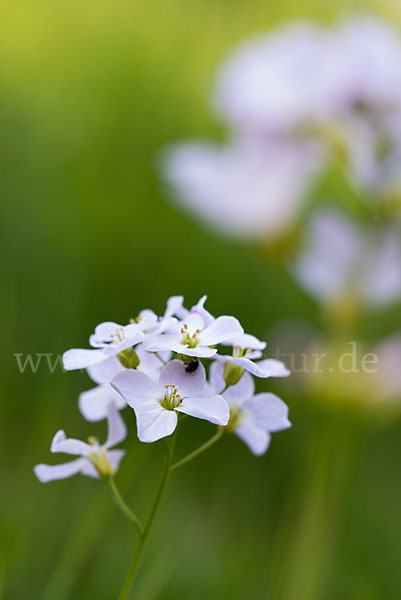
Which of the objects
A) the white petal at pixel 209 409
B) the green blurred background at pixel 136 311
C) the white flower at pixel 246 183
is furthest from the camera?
the white flower at pixel 246 183

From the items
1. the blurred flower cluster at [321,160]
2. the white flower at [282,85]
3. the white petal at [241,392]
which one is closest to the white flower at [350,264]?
the blurred flower cluster at [321,160]

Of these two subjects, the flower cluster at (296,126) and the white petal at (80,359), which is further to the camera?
the flower cluster at (296,126)

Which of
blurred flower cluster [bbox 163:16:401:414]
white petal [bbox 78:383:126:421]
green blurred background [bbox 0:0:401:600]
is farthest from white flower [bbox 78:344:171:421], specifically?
blurred flower cluster [bbox 163:16:401:414]

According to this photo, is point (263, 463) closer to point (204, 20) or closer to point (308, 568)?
point (308, 568)

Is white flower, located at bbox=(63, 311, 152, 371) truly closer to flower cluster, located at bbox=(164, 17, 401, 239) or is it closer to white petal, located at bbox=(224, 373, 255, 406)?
white petal, located at bbox=(224, 373, 255, 406)

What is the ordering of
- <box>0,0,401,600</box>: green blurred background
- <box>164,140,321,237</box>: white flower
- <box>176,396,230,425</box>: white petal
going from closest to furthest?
1. <box>176,396,230,425</box>: white petal
2. <box>0,0,401,600</box>: green blurred background
3. <box>164,140,321,237</box>: white flower

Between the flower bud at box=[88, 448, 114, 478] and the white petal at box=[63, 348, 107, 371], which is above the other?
the white petal at box=[63, 348, 107, 371]

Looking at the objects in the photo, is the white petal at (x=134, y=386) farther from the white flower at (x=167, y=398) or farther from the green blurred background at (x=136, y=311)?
the green blurred background at (x=136, y=311)
